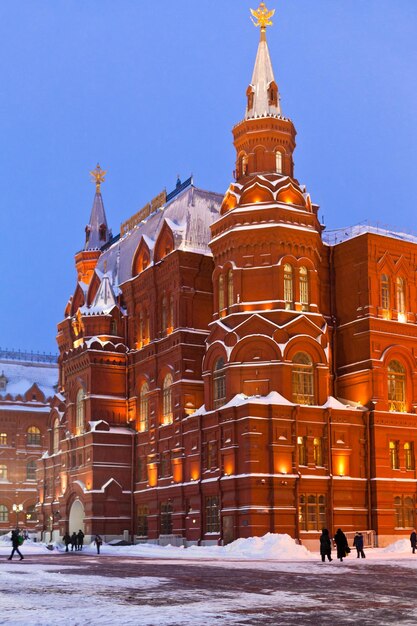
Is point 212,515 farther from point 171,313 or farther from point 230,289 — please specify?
point 171,313

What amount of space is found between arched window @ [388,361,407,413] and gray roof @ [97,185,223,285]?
16.4 m

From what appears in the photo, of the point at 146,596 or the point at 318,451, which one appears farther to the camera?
the point at 318,451

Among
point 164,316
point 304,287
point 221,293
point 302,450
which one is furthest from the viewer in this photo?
point 164,316

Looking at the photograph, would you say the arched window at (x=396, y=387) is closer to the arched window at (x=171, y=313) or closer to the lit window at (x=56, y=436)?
the arched window at (x=171, y=313)

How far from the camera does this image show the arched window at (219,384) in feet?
200

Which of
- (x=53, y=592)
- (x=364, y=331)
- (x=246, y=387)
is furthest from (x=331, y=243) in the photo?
(x=53, y=592)

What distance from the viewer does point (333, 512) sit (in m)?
58.0

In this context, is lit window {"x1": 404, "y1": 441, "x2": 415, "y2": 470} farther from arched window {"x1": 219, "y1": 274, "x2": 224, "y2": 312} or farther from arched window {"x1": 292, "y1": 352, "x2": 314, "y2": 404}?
arched window {"x1": 219, "y1": 274, "x2": 224, "y2": 312}

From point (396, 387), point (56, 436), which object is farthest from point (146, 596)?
point (56, 436)

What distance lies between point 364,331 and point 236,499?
1475 centimetres

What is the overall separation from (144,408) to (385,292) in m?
21.7

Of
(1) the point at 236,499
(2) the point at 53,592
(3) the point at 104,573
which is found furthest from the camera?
(1) the point at 236,499

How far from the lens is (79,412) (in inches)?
3056

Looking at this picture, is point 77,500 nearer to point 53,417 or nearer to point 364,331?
point 53,417
